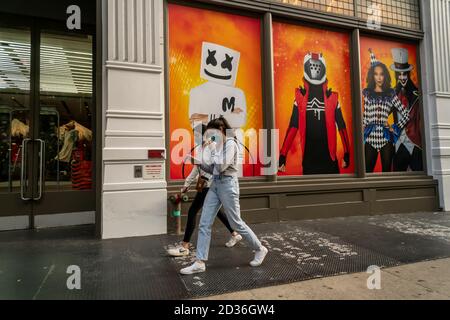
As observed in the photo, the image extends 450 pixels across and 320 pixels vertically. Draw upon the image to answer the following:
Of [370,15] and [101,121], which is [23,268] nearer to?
[101,121]

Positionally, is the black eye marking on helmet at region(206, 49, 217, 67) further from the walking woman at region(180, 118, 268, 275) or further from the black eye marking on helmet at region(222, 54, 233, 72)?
the walking woman at region(180, 118, 268, 275)

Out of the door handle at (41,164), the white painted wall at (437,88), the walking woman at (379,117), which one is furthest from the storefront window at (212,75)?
the white painted wall at (437,88)

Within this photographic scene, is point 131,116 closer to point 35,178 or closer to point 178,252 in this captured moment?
point 35,178

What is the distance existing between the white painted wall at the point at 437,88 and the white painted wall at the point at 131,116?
665cm

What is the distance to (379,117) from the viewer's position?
25.5 feet

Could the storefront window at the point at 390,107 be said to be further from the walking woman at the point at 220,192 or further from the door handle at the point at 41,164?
the door handle at the point at 41,164

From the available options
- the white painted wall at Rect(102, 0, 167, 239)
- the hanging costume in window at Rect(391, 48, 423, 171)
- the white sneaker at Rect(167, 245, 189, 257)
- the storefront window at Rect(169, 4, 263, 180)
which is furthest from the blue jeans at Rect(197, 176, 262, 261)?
the hanging costume in window at Rect(391, 48, 423, 171)

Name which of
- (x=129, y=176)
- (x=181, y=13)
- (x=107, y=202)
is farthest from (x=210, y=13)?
(x=107, y=202)

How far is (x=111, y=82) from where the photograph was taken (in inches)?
213

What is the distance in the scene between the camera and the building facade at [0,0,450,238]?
552 centimetres

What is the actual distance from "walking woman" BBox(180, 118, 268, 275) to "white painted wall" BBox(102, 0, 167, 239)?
198 centimetres

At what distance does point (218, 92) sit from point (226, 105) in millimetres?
300

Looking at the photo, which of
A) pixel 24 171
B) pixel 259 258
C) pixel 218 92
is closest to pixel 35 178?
pixel 24 171

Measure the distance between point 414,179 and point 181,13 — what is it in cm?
653
